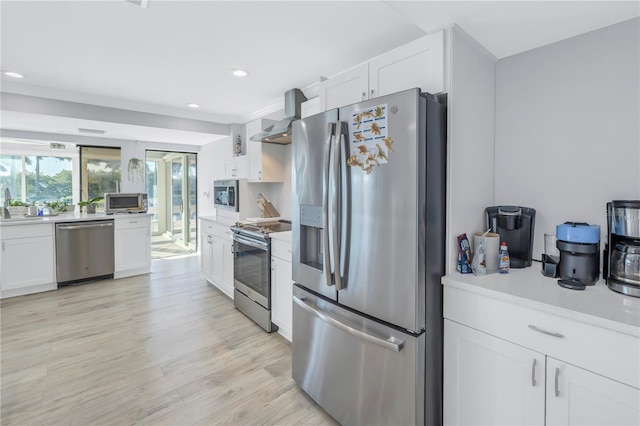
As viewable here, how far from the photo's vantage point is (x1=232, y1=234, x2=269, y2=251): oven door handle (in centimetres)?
287

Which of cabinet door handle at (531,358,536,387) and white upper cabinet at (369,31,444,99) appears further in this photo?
white upper cabinet at (369,31,444,99)

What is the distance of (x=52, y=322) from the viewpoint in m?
3.17

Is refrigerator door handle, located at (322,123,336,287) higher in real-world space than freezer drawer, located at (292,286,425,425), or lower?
higher

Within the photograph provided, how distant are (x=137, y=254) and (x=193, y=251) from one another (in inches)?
67.1

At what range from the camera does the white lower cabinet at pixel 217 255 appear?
3735 mm

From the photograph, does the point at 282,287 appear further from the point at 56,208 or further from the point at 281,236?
the point at 56,208

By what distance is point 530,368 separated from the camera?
4.22ft

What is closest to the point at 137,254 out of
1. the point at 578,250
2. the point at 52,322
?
the point at 52,322

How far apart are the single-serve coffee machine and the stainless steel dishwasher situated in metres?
5.48

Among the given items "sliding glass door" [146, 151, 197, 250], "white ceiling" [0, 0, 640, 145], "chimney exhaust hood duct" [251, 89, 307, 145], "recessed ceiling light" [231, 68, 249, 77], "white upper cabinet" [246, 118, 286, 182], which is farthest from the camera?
"sliding glass door" [146, 151, 197, 250]

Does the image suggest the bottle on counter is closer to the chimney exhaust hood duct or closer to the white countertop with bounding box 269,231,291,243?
the white countertop with bounding box 269,231,291,243

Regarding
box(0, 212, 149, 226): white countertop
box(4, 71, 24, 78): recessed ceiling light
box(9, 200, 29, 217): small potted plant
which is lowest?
box(0, 212, 149, 226): white countertop

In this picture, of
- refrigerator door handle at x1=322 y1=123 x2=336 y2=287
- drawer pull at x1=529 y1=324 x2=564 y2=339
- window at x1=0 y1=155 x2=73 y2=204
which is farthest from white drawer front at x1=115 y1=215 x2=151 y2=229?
drawer pull at x1=529 y1=324 x2=564 y2=339

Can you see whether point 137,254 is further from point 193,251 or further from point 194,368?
point 194,368
